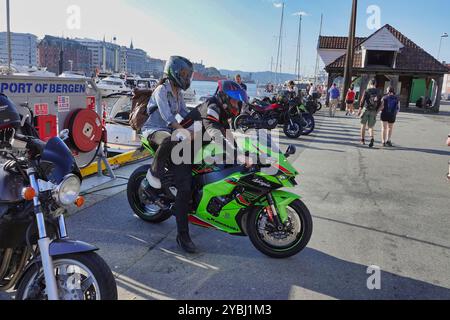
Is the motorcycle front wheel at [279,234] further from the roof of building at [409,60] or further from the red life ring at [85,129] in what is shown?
the roof of building at [409,60]

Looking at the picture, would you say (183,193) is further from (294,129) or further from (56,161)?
(294,129)

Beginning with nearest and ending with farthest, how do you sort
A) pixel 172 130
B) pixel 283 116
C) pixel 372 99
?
pixel 172 130 < pixel 372 99 < pixel 283 116

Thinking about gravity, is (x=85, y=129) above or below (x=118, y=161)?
above

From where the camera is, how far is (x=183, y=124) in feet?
13.4

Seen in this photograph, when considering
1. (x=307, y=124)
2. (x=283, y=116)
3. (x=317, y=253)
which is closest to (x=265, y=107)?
(x=283, y=116)

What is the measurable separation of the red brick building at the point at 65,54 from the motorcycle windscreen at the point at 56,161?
248 feet

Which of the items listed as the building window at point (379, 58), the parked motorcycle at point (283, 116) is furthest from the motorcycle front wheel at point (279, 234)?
the building window at point (379, 58)

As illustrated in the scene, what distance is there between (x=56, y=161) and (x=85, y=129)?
3.76m

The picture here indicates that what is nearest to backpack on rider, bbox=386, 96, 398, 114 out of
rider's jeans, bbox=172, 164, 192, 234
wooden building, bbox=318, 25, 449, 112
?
rider's jeans, bbox=172, 164, 192, 234

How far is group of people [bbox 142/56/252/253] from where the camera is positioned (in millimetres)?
3852

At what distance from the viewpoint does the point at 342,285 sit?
345 cm

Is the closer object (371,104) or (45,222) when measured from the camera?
(45,222)

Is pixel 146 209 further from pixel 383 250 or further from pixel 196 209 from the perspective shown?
pixel 383 250

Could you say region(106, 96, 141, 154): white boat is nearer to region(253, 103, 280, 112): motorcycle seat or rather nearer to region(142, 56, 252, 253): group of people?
region(142, 56, 252, 253): group of people
